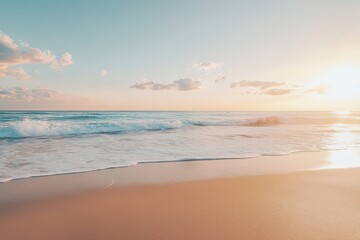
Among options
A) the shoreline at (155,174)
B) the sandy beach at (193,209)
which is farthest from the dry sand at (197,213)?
the shoreline at (155,174)

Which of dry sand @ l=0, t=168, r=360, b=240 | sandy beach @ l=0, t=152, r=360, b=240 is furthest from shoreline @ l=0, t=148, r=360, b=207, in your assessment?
dry sand @ l=0, t=168, r=360, b=240

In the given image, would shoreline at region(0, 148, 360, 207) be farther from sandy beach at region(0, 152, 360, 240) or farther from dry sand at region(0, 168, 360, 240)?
dry sand at region(0, 168, 360, 240)

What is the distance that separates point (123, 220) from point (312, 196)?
3247mm

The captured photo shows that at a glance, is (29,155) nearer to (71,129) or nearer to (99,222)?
(99,222)

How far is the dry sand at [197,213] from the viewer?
2.87 meters

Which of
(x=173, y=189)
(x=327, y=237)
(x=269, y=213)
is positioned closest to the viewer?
(x=327, y=237)

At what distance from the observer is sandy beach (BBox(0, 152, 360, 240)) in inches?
114

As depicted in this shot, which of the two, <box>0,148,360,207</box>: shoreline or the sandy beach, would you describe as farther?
<box>0,148,360,207</box>: shoreline

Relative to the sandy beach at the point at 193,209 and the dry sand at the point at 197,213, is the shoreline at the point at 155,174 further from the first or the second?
the dry sand at the point at 197,213

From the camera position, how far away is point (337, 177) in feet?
17.5

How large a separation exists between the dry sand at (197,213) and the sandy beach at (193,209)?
1 cm

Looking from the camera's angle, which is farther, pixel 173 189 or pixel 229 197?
pixel 173 189

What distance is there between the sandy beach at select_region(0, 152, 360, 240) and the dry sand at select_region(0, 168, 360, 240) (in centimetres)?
1

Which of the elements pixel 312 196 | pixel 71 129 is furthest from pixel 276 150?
pixel 71 129
